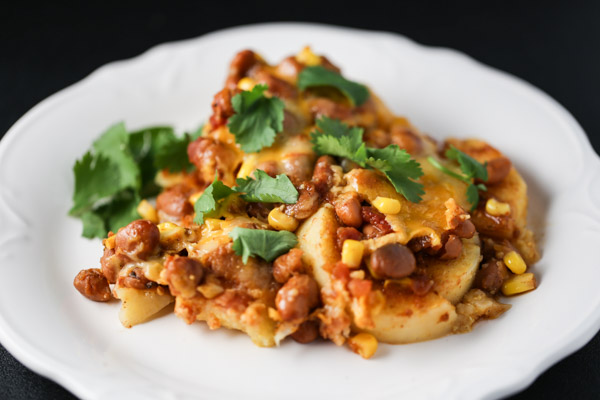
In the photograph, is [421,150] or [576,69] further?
[576,69]

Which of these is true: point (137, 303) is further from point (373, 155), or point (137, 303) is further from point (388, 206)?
point (373, 155)

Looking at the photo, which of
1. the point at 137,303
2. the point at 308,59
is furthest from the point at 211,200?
the point at 308,59

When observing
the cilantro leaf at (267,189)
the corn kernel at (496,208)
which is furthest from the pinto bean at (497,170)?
the cilantro leaf at (267,189)

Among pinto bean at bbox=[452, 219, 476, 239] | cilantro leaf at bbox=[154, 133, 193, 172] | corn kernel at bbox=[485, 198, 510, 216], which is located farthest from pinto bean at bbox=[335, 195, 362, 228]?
cilantro leaf at bbox=[154, 133, 193, 172]

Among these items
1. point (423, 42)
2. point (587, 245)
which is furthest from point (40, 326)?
point (423, 42)

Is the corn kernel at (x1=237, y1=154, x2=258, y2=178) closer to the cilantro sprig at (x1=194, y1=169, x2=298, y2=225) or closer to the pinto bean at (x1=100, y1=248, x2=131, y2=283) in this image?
the cilantro sprig at (x1=194, y1=169, x2=298, y2=225)

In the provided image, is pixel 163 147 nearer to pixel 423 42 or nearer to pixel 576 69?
pixel 423 42

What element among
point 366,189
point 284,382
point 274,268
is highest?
point 366,189
